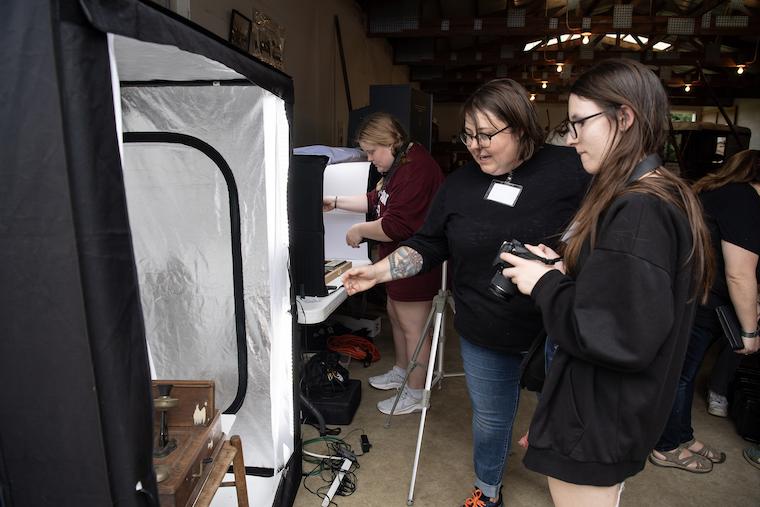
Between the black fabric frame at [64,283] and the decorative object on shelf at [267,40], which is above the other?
the decorative object on shelf at [267,40]

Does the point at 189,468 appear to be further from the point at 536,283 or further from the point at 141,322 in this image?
the point at 536,283

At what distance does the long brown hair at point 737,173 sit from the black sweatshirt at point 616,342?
135 cm

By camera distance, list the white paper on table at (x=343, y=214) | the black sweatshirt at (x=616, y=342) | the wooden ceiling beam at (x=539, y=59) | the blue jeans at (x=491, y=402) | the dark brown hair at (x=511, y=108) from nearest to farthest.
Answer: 1. the black sweatshirt at (x=616, y=342)
2. the dark brown hair at (x=511, y=108)
3. the blue jeans at (x=491, y=402)
4. the white paper on table at (x=343, y=214)
5. the wooden ceiling beam at (x=539, y=59)

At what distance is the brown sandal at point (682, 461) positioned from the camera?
2221mm

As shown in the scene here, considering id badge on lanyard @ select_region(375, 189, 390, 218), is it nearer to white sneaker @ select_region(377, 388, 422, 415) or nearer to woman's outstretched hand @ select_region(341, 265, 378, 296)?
woman's outstretched hand @ select_region(341, 265, 378, 296)

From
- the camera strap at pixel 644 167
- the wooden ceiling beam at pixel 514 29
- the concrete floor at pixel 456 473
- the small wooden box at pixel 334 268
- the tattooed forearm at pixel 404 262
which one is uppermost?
the wooden ceiling beam at pixel 514 29

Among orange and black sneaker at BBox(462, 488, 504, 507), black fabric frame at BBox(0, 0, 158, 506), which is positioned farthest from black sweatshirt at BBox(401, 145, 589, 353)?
black fabric frame at BBox(0, 0, 158, 506)

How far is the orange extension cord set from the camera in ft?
10.7

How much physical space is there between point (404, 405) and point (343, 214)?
43.1 inches

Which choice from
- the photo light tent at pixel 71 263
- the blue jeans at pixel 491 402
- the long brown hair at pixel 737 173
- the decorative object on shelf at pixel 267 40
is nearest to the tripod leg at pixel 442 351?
the blue jeans at pixel 491 402

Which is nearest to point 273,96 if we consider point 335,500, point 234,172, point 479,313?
point 234,172

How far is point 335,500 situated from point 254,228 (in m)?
1.11

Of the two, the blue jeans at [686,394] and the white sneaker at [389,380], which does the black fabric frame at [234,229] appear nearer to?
the white sneaker at [389,380]

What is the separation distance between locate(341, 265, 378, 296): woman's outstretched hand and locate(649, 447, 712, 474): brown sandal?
155cm
